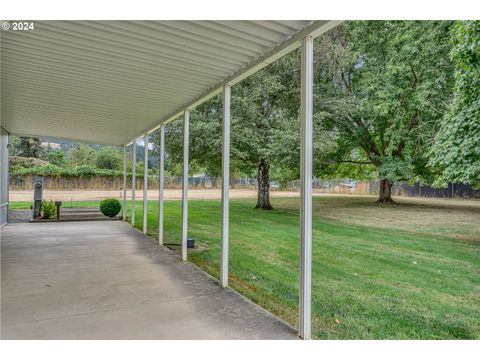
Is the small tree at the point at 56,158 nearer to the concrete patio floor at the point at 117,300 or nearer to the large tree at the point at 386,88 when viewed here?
the large tree at the point at 386,88

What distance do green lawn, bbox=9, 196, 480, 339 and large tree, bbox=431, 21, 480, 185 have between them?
5.66 ft

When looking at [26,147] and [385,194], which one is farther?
[26,147]

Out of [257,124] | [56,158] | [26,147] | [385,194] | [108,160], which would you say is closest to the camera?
[257,124]

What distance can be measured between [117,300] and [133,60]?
8.19ft

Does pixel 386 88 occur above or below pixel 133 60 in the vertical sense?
above

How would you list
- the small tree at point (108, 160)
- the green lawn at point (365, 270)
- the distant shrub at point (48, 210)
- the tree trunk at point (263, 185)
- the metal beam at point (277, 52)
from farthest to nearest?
the small tree at point (108, 160) < the tree trunk at point (263, 185) < the distant shrub at point (48, 210) < the green lawn at point (365, 270) < the metal beam at point (277, 52)

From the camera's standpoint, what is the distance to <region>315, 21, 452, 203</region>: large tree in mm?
11383

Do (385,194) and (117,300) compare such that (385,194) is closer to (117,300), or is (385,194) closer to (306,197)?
(306,197)

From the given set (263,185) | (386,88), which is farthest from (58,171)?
(386,88)

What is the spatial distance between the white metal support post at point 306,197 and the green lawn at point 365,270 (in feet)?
1.52

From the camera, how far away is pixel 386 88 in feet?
39.4

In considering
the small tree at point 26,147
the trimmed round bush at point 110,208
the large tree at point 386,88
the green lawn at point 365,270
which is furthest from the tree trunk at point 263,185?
the small tree at point 26,147

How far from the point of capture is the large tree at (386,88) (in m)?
11.4
